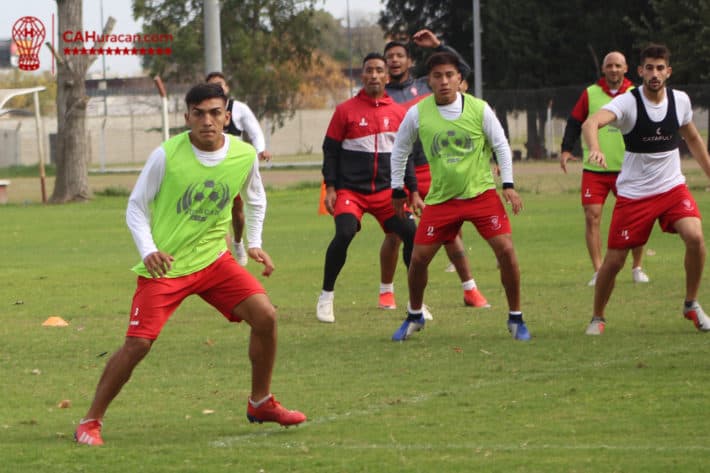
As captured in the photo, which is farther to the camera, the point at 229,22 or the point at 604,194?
the point at 229,22

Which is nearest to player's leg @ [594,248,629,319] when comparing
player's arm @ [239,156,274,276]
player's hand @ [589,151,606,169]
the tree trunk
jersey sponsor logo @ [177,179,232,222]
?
player's hand @ [589,151,606,169]

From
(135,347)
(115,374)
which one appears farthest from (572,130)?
(115,374)

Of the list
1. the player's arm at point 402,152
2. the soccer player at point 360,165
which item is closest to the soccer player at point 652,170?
the player's arm at point 402,152

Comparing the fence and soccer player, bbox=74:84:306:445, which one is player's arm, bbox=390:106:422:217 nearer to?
soccer player, bbox=74:84:306:445

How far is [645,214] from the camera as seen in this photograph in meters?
10.4

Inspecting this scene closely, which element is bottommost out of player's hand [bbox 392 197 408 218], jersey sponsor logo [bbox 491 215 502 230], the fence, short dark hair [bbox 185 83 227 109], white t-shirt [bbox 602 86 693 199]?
the fence

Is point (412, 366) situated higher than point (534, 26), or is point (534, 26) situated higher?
point (534, 26)

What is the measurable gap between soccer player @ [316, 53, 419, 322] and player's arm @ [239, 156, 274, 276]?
4057 mm

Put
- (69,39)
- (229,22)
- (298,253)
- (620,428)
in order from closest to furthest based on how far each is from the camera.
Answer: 1. (620,428)
2. (298,253)
3. (69,39)
4. (229,22)

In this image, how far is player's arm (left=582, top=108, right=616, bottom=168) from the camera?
932cm

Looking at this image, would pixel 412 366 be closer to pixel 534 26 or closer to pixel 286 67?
pixel 534 26

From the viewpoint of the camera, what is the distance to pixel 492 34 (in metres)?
52.0

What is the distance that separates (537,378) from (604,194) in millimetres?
5172

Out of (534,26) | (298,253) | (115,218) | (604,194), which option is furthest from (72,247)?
(534,26)
